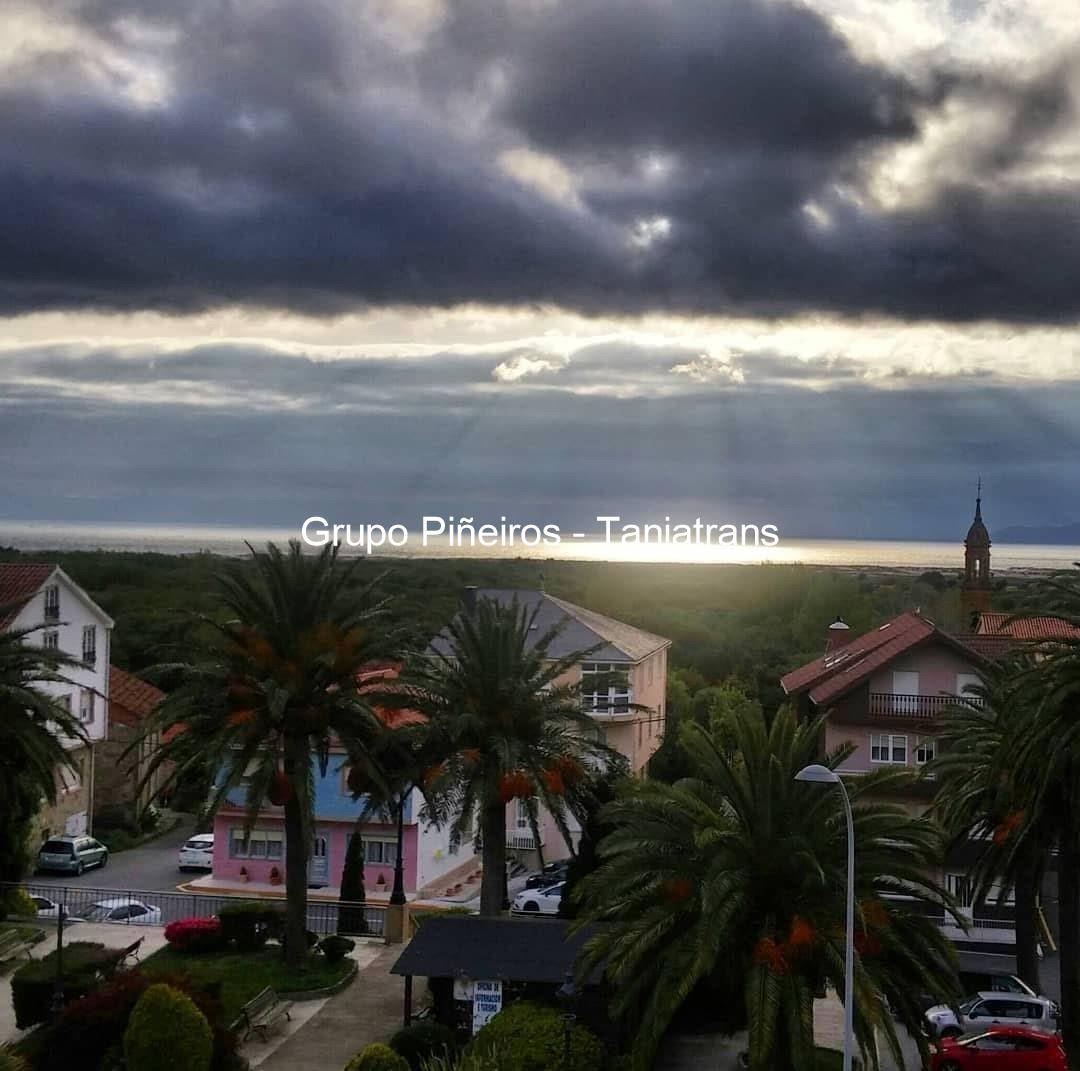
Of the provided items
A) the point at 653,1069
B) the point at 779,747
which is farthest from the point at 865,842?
the point at 653,1069

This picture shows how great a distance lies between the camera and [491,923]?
30.1 meters

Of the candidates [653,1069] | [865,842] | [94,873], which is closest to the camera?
[865,842]

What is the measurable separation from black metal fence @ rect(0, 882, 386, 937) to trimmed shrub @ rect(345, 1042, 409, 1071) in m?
12.7

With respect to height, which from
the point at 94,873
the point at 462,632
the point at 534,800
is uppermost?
the point at 462,632

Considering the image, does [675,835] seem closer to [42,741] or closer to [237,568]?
[237,568]

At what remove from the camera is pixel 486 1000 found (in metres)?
28.2

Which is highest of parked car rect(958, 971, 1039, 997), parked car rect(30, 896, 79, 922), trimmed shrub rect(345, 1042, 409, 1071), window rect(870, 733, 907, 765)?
window rect(870, 733, 907, 765)

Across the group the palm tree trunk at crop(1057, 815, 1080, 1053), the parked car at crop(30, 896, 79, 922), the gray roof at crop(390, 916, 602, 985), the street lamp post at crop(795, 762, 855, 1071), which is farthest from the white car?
the street lamp post at crop(795, 762, 855, 1071)

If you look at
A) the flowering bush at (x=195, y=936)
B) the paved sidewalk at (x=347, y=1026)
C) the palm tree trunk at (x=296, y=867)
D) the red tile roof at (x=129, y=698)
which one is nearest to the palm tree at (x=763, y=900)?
the paved sidewalk at (x=347, y=1026)

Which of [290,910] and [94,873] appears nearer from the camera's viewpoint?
[290,910]

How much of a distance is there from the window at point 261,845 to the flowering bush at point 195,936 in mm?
13286

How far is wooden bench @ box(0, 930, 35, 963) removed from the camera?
3403cm

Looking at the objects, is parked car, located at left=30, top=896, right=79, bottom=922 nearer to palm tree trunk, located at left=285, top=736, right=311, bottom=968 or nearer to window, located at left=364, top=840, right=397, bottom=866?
palm tree trunk, located at left=285, top=736, right=311, bottom=968

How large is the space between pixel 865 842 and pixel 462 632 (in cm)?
1341
